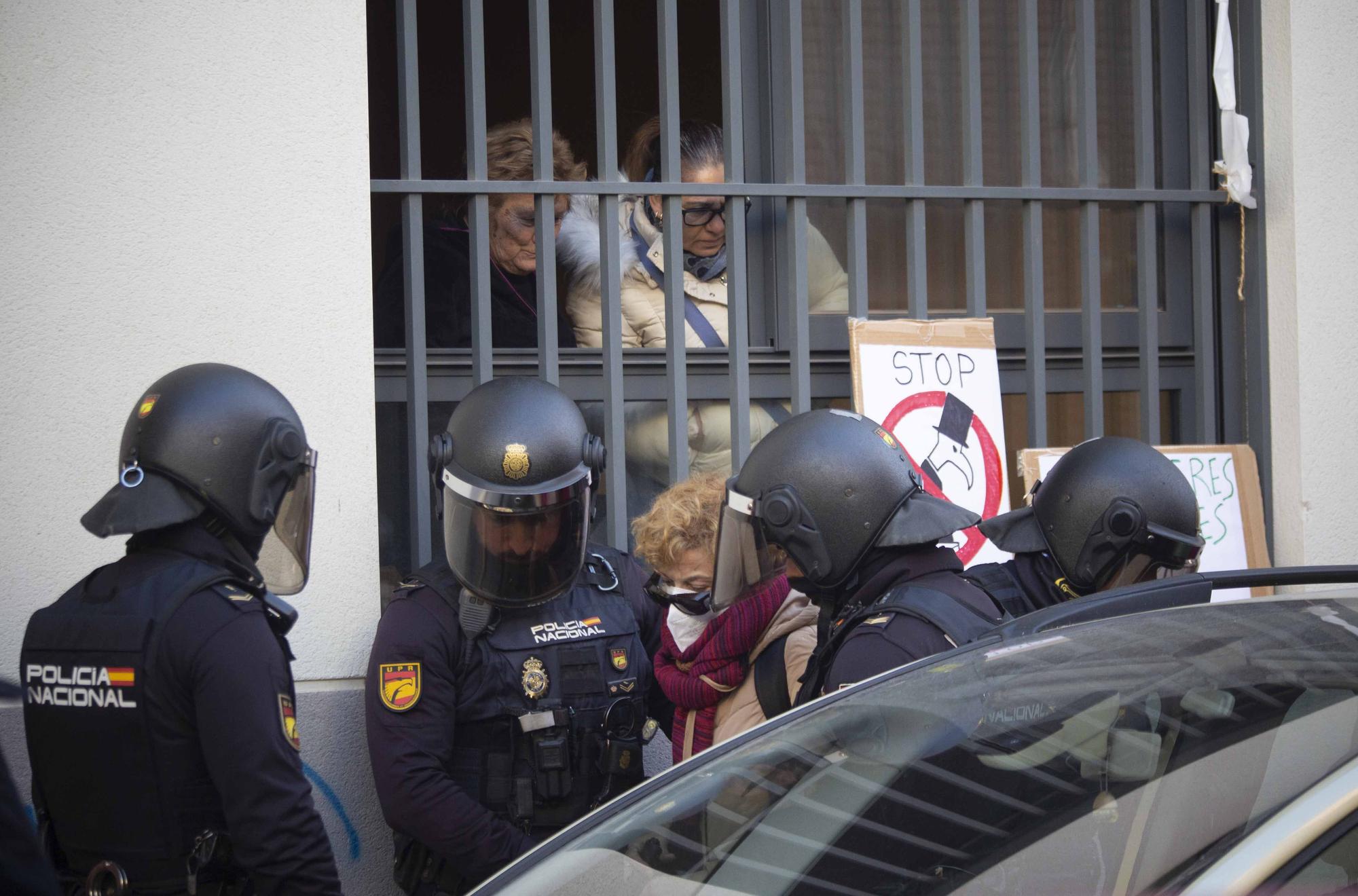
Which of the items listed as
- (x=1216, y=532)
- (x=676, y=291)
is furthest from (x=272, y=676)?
(x=1216, y=532)

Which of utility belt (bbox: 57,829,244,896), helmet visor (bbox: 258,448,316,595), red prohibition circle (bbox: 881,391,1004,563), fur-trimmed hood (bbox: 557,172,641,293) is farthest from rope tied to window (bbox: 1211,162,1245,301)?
utility belt (bbox: 57,829,244,896)

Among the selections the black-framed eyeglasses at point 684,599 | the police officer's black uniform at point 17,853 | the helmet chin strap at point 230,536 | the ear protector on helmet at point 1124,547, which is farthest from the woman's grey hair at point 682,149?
the police officer's black uniform at point 17,853

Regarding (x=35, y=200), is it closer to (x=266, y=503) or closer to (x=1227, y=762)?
(x=266, y=503)

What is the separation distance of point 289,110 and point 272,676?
5.98 feet

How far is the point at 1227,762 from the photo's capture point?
49.2 inches

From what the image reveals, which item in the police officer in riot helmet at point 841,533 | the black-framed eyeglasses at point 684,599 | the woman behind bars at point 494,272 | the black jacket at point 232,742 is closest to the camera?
the black jacket at point 232,742

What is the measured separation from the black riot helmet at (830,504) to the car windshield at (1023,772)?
2.21 feet

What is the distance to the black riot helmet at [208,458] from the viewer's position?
2.11m

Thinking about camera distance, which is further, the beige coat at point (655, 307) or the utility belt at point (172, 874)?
the beige coat at point (655, 307)

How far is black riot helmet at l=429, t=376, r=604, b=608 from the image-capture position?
2.69 meters

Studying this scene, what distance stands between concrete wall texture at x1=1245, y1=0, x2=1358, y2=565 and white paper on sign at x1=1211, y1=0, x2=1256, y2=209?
11 cm

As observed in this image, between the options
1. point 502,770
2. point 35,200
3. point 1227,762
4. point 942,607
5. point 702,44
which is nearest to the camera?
point 1227,762

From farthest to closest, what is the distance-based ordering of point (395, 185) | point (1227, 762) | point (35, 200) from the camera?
point (395, 185), point (35, 200), point (1227, 762)

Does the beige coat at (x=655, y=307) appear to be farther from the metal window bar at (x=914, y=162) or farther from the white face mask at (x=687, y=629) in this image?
the white face mask at (x=687, y=629)
